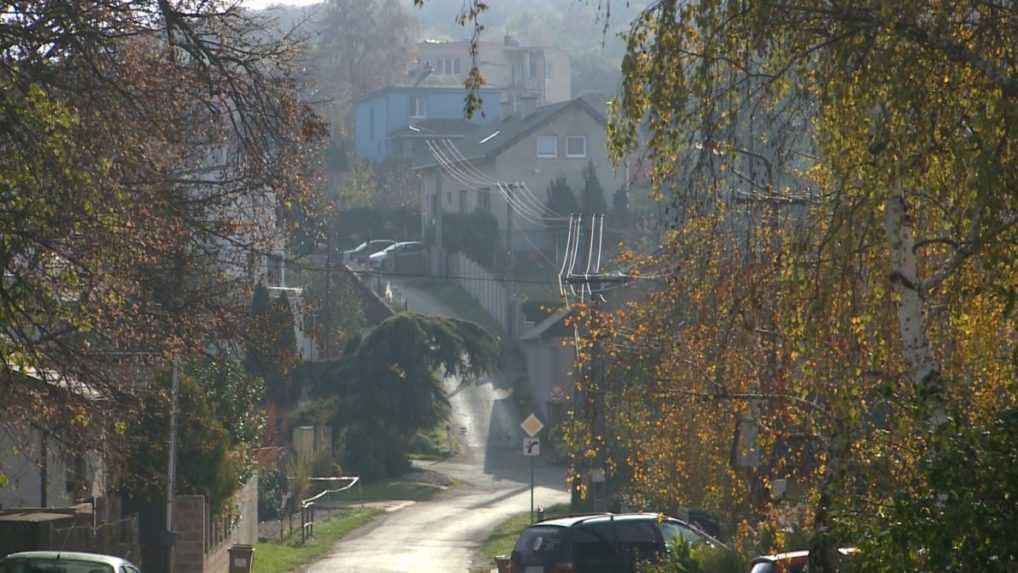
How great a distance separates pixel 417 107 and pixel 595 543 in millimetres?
82835

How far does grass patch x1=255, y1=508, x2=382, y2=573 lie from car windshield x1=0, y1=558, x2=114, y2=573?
572 inches

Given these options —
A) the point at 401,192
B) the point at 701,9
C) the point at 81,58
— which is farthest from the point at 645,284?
the point at 401,192

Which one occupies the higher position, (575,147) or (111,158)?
(575,147)

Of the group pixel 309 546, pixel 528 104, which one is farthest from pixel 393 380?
pixel 528 104

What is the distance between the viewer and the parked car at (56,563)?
600 inches

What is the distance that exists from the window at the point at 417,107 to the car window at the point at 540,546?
8232cm

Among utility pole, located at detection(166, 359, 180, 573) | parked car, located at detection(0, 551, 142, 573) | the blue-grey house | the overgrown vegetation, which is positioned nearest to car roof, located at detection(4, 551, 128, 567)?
parked car, located at detection(0, 551, 142, 573)

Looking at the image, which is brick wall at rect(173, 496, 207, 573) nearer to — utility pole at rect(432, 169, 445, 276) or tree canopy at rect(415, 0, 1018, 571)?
tree canopy at rect(415, 0, 1018, 571)

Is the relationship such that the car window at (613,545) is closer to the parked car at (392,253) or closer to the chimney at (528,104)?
the parked car at (392,253)

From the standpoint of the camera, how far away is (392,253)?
78.5 m

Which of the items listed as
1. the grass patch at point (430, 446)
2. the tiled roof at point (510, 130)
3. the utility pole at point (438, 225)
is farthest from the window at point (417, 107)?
the grass patch at point (430, 446)

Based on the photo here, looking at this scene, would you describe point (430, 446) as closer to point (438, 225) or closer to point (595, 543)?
point (438, 225)

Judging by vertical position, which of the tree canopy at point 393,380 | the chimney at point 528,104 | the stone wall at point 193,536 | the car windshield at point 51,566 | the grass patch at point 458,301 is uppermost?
the chimney at point 528,104

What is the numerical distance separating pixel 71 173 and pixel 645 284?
32095 mm
